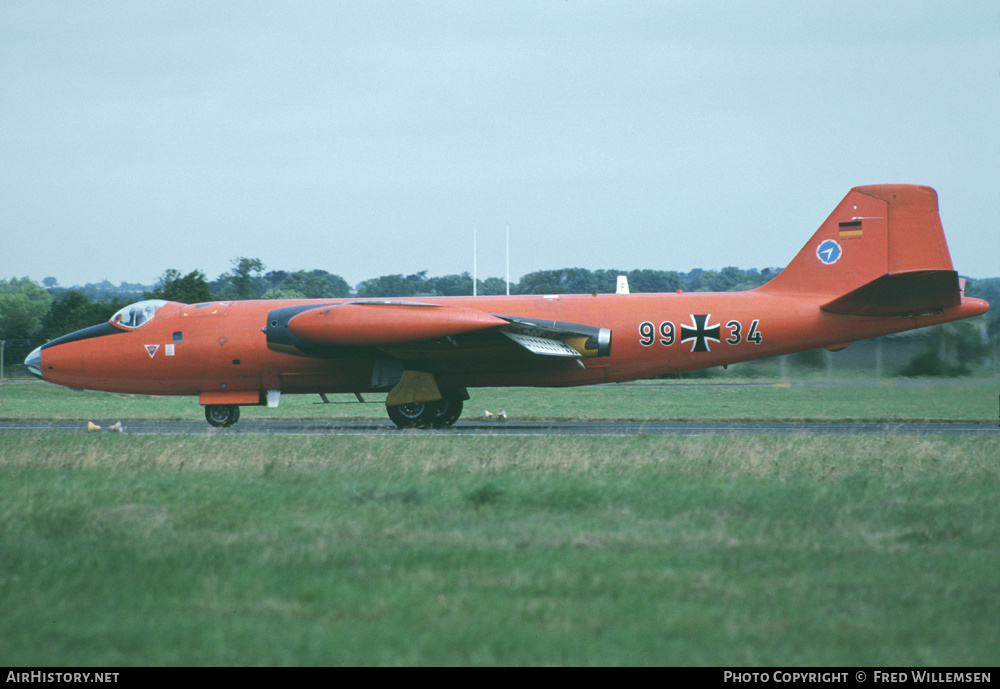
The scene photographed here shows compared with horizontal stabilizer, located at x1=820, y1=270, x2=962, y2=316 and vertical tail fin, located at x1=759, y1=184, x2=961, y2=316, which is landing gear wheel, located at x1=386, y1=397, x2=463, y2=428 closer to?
vertical tail fin, located at x1=759, y1=184, x2=961, y2=316

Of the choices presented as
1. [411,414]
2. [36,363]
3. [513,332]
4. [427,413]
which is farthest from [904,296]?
[36,363]

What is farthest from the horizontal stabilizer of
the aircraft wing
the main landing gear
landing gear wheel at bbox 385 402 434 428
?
landing gear wheel at bbox 385 402 434 428

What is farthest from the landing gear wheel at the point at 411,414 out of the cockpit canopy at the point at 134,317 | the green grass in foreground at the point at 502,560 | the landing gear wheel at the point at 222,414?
the green grass in foreground at the point at 502,560

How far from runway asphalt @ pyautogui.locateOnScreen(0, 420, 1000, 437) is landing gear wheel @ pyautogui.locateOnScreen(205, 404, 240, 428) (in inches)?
8.8

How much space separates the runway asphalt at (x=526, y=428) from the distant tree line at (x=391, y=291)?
218 centimetres

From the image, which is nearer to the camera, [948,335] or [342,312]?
[342,312]

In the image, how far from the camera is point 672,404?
95.6 ft

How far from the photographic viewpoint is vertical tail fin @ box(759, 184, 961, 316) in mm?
19453

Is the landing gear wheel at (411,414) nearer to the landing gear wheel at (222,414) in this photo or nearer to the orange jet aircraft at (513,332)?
the orange jet aircraft at (513,332)

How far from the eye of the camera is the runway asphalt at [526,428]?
19.4 metres

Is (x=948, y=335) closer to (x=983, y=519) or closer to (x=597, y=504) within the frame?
(x=983, y=519)

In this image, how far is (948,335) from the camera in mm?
21656
